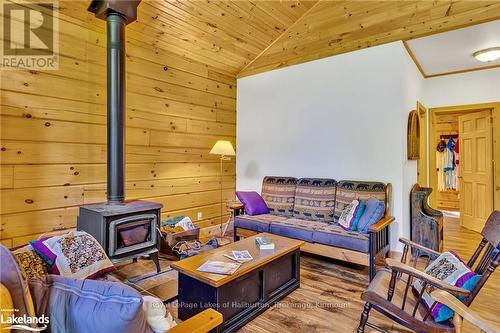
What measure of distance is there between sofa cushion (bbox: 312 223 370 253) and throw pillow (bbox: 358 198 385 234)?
10cm

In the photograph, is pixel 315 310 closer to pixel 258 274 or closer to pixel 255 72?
pixel 258 274

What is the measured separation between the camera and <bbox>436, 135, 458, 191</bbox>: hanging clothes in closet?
708cm

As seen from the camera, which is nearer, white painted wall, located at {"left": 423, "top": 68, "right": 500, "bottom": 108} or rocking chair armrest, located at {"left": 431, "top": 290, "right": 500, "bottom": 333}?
rocking chair armrest, located at {"left": 431, "top": 290, "right": 500, "bottom": 333}

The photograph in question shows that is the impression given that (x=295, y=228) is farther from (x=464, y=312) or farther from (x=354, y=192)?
(x=464, y=312)

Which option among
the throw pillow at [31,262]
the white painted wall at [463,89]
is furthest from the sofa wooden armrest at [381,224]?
the white painted wall at [463,89]

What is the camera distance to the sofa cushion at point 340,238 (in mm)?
→ 2937

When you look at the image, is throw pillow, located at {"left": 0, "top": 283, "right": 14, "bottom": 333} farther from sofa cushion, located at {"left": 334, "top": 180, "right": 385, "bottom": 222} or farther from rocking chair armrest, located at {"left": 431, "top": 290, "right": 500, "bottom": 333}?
sofa cushion, located at {"left": 334, "top": 180, "right": 385, "bottom": 222}

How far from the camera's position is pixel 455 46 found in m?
3.70

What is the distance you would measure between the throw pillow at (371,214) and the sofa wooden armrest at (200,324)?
2260 millimetres

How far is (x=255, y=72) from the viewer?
193 inches

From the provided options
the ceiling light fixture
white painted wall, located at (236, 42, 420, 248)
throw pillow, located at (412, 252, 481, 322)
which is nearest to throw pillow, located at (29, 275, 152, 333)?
throw pillow, located at (412, 252, 481, 322)

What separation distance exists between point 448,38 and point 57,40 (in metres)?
4.47

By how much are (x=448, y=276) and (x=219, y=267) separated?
1503 millimetres

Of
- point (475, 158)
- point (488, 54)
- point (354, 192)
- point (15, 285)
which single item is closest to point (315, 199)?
point (354, 192)
